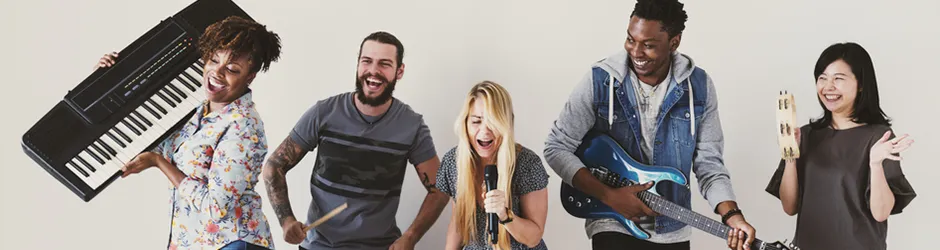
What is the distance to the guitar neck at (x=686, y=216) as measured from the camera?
11.7 feet

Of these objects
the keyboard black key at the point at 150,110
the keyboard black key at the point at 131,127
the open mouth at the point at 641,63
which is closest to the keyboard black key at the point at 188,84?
the keyboard black key at the point at 150,110

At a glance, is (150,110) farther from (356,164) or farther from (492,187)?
(492,187)

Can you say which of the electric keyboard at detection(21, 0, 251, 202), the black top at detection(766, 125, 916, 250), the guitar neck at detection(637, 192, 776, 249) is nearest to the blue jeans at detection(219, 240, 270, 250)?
the electric keyboard at detection(21, 0, 251, 202)

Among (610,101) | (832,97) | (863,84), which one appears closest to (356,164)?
(610,101)

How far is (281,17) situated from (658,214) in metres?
2.16

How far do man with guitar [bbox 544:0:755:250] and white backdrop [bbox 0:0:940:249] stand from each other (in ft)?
1.93

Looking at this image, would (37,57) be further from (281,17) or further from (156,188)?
(281,17)

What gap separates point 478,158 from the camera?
11.9 ft

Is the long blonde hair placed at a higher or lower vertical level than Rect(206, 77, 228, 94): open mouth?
lower

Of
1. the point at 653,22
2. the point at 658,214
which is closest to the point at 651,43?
the point at 653,22

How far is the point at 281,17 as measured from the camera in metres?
4.68

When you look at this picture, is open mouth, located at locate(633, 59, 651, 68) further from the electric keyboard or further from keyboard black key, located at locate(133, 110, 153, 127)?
keyboard black key, located at locate(133, 110, 153, 127)

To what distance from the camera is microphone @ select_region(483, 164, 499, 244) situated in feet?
10.5

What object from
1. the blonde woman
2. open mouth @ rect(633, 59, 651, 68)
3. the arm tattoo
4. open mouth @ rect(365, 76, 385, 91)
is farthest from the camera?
the arm tattoo
